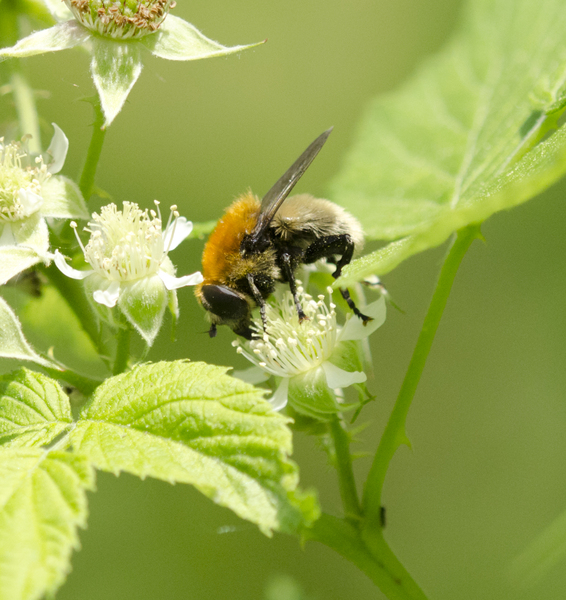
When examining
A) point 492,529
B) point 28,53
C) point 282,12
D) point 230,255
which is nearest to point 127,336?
point 230,255

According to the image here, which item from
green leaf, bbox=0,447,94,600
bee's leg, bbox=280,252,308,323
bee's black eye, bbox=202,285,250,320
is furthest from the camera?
bee's black eye, bbox=202,285,250,320

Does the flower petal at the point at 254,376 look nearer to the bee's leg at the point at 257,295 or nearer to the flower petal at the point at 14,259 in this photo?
the bee's leg at the point at 257,295

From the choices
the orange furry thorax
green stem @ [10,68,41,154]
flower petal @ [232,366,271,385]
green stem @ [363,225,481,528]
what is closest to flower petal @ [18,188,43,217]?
green stem @ [10,68,41,154]

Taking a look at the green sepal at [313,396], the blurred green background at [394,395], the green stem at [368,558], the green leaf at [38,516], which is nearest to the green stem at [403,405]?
the green stem at [368,558]

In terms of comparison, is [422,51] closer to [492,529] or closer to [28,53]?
[492,529]

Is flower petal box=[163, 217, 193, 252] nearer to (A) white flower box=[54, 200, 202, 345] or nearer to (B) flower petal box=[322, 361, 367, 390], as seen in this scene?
(A) white flower box=[54, 200, 202, 345]

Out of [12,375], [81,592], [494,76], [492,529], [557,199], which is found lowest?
[81,592]
